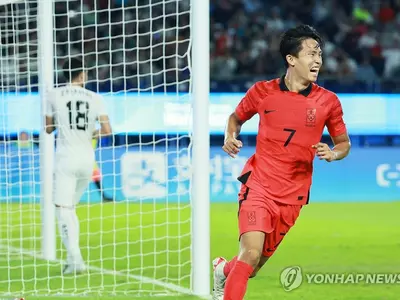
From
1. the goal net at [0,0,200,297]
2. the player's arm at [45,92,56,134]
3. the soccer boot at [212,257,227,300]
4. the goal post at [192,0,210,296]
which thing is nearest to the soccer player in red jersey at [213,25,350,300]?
the soccer boot at [212,257,227,300]

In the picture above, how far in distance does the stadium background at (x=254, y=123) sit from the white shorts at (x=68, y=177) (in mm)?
262

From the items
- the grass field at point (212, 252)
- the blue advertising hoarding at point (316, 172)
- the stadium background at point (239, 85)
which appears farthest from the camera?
the blue advertising hoarding at point (316, 172)

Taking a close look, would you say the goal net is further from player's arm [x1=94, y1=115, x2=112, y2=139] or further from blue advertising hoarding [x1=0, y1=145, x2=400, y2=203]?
player's arm [x1=94, y1=115, x2=112, y2=139]

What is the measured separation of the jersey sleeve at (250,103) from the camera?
644 cm

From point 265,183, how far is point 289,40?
0.89 m

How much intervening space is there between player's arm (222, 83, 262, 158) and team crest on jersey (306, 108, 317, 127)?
0.35m

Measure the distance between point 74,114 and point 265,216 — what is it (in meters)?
3.69

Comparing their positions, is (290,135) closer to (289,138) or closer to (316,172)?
(289,138)

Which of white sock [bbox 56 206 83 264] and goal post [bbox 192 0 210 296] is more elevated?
goal post [bbox 192 0 210 296]

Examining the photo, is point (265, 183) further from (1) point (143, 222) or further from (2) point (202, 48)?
(1) point (143, 222)

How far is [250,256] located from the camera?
19.8ft

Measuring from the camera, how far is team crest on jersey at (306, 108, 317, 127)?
627cm

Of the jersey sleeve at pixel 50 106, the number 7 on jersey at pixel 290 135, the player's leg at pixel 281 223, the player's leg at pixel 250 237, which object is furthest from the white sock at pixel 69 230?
the number 7 on jersey at pixel 290 135

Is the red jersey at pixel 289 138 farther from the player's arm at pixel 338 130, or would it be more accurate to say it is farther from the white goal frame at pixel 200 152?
the white goal frame at pixel 200 152
